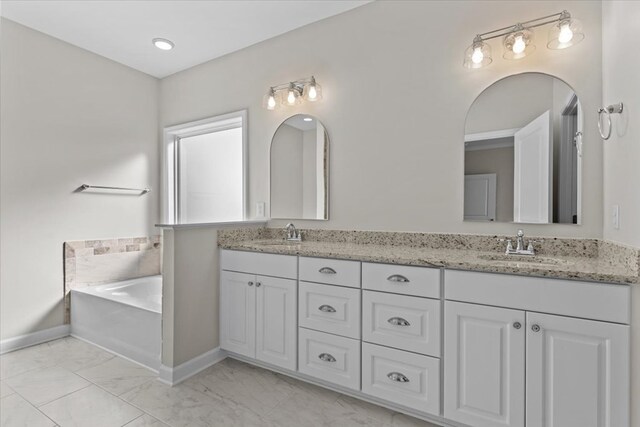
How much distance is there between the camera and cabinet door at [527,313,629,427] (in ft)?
3.91

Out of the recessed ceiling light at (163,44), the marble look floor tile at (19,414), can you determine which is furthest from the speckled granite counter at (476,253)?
the recessed ceiling light at (163,44)

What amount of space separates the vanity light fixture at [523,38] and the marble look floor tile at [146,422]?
256 cm

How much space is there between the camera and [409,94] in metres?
2.12

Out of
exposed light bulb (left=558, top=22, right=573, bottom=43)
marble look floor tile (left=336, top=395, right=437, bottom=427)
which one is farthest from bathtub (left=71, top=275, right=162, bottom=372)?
exposed light bulb (left=558, top=22, right=573, bottom=43)

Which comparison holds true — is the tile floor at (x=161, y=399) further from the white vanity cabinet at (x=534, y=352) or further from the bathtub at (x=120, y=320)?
the white vanity cabinet at (x=534, y=352)

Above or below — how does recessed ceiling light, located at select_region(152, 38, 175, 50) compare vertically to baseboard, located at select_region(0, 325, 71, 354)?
above

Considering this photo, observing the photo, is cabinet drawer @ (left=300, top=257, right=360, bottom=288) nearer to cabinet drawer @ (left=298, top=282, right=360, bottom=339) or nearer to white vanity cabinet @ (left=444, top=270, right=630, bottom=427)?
cabinet drawer @ (left=298, top=282, right=360, bottom=339)

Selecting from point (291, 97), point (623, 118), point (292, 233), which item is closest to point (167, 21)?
point (291, 97)

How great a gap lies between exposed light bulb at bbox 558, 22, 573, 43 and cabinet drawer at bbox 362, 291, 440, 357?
1499 mm

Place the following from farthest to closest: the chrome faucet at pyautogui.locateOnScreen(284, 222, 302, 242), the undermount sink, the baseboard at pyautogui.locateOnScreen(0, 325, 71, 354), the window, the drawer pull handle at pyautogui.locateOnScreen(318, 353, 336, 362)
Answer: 1. the window
2. the chrome faucet at pyautogui.locateOnScreen(284, 222, 302, 242)
3. the baseboard at pyautogui.locateOnScreen(0, 325, 71, 354)
4. the drawer pull handle at pyautogui.locateOnScreen(318, 353, 336, 362)
5. the undermount sink

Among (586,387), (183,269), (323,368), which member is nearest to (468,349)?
(586,387)

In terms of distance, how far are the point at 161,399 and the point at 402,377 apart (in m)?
1.33

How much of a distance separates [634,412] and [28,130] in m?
3.92

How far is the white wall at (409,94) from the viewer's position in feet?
5.60
